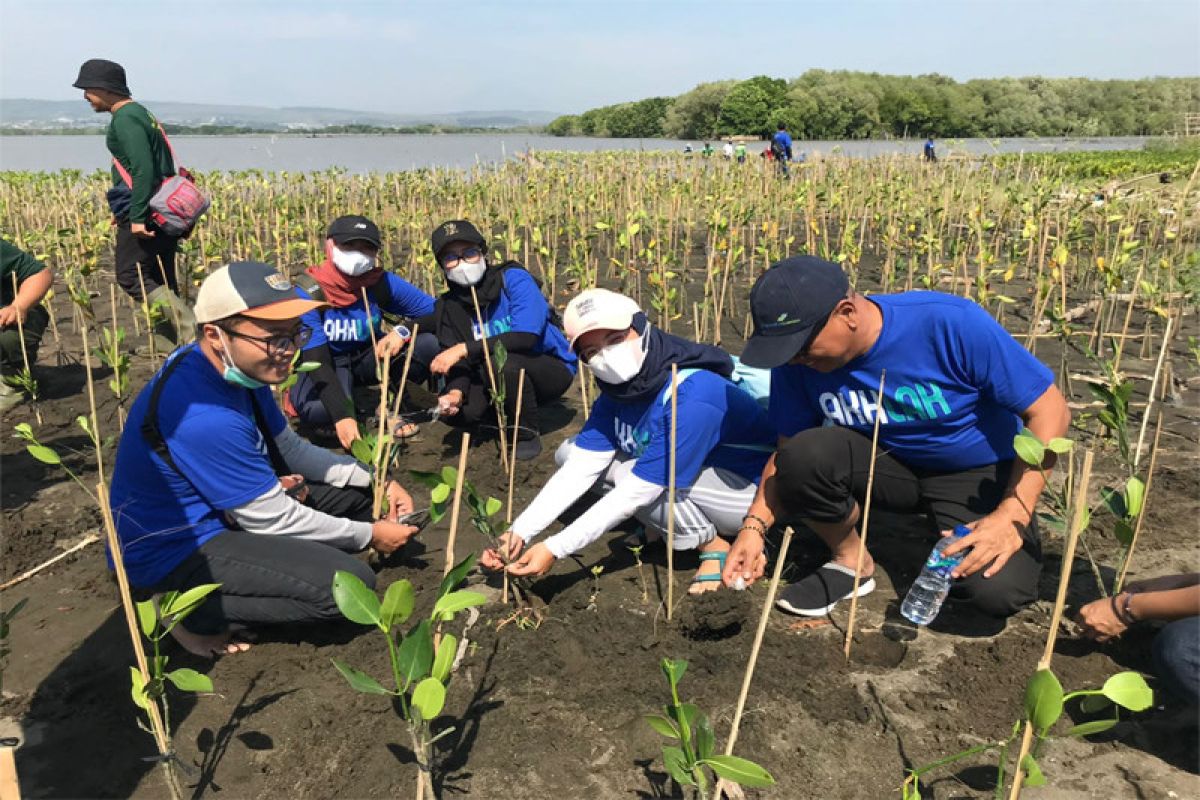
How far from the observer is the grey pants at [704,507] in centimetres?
251

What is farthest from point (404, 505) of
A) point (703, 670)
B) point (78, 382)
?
point (78, 382)

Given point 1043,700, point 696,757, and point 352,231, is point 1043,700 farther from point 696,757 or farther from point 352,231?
point 352,231

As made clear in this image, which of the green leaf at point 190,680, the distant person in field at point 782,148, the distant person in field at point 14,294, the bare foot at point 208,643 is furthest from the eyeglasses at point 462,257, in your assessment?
the distant person in field at point 782,148

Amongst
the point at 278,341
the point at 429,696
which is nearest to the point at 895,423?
the point at 429,696

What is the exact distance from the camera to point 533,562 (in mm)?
2270

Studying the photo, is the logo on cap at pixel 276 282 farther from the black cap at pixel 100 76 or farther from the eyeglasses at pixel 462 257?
the black cap at pixel 100 76

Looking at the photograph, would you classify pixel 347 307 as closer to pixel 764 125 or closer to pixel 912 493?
pixel 912 493

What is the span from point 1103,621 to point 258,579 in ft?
7.51

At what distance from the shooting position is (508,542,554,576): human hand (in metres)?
2.26

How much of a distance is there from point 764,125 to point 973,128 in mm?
9500

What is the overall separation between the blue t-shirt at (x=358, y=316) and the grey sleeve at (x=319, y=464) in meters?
1.12

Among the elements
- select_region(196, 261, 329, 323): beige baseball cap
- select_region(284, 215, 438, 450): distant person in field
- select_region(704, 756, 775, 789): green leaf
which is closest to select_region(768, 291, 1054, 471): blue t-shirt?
select_region(704, 756, 775, 789): green leaf

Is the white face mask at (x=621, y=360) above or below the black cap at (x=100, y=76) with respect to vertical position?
below

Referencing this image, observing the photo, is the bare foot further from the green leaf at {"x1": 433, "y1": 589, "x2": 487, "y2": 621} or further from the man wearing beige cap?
the green leaf at {"x1": 433, "y1": 589, "x2": 487, "y2": 621}
